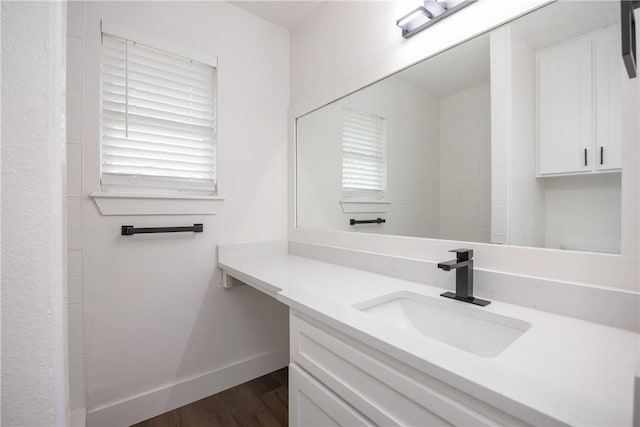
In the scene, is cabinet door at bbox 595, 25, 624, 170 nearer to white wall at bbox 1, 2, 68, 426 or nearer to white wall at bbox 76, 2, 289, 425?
white wall at bbox 1, 2, 68, 426

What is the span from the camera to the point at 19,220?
0.34 meters

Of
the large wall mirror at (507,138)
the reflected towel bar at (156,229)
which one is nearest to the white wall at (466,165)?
the large wall mirror at (507,138)

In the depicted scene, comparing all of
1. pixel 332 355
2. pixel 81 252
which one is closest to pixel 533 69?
pixel 332 355

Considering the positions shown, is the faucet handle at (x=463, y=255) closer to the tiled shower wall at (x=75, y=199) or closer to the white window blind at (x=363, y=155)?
the white window blind at (x=363, y=155)

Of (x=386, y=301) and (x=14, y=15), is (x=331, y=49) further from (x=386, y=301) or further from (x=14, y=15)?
(x=14, y=15)

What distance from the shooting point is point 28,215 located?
35 centimetres

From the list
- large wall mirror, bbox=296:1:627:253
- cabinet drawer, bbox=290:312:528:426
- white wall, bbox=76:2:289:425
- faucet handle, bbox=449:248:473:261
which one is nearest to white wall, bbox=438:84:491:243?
large wall mirror, bbox=296:1:627:253

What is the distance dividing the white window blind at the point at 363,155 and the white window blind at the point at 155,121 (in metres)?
0.79

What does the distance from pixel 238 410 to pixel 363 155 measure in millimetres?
1530

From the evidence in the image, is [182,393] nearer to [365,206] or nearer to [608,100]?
[365,206]

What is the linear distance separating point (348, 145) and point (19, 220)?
4.82 ft

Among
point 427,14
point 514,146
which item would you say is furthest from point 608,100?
point 427,14

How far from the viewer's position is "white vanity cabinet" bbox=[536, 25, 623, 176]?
0.77 m

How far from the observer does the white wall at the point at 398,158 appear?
4.06 ft
